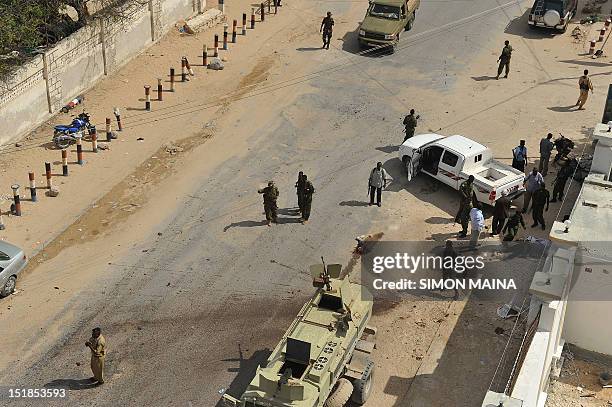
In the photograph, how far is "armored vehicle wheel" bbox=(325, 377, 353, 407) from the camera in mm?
16047

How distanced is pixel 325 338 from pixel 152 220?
801 centimetres

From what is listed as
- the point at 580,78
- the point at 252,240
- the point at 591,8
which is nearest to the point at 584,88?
the point at 580,78

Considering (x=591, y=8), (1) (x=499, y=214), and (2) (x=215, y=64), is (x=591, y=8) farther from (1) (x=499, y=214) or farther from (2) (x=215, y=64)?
(1) (x=499, y=214)

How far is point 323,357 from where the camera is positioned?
15.8 meters

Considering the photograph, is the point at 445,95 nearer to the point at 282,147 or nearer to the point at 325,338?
the point at 282,147

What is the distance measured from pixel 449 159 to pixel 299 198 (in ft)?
14.3

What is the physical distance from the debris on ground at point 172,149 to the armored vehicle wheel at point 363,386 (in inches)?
446

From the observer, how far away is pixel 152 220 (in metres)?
22.7

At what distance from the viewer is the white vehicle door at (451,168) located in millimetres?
23531

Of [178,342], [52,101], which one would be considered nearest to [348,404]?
[178,342]

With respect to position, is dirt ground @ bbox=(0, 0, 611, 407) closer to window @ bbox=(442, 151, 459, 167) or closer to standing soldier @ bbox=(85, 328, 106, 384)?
standing soldier @ bbox=(85, 328, 106, 384)

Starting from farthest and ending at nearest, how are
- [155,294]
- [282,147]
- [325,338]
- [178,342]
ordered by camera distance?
[282,147] < [155,294] < [178,342] < [325,338]

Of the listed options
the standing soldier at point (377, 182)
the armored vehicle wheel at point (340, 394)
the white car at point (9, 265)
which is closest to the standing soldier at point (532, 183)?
the standing soldier at point (377, 182)

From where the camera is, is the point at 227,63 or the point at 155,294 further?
the point at 227,63
